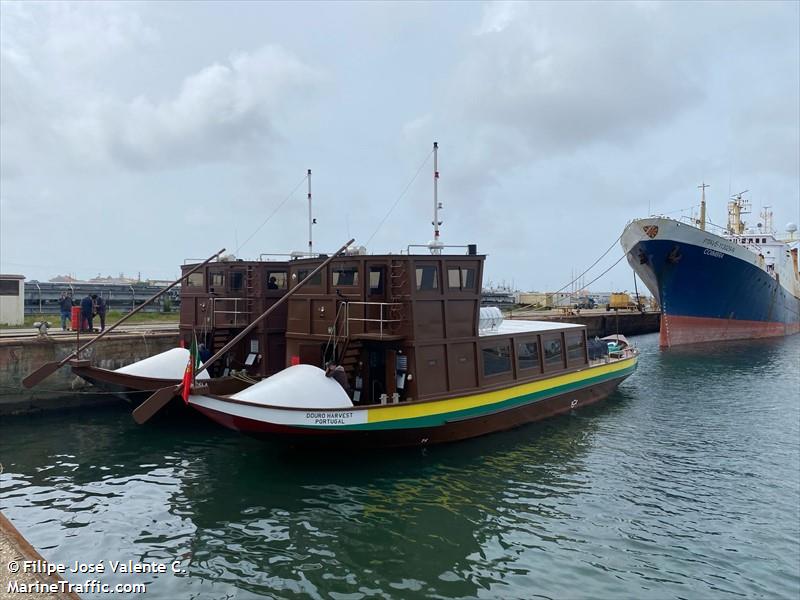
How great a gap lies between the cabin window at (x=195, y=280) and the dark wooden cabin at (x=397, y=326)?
A: 19.8 ft

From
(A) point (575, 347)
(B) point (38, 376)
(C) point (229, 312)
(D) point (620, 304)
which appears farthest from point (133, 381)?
(D) point (620, 304)

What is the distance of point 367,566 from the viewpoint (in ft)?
31.2

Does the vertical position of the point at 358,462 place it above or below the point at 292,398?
below

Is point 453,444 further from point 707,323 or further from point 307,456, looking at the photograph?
point 707,323

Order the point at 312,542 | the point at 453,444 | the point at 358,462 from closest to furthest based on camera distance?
the point at 312,542 → the point at 358,462 → the point at 453,444

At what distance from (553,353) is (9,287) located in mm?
26341

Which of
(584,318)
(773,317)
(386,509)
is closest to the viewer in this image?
(386,509)

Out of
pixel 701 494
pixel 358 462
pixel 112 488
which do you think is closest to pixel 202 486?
pixel 112 488

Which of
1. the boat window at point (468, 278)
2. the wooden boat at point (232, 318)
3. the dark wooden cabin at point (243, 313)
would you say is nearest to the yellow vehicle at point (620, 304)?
the boat window at point (468, 278)

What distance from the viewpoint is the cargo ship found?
131 ft

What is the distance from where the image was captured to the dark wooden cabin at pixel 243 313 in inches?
785

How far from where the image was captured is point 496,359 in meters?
17.6

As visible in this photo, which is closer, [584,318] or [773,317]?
[584,318]

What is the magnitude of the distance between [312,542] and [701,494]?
9421mm
